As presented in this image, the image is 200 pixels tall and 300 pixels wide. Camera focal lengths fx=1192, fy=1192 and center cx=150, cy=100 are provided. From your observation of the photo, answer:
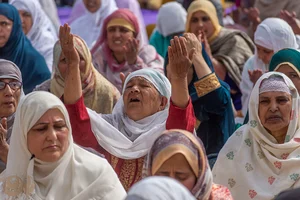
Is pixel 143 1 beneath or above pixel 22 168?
beneath

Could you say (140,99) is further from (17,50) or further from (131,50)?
(17,50)

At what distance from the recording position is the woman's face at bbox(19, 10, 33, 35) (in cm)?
1099

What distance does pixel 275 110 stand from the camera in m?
7.23

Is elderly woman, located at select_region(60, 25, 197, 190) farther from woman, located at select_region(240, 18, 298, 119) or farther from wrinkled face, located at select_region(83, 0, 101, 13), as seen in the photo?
wrinkled face, located at select_region(83, 0, 101, 13)

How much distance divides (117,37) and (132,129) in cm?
255

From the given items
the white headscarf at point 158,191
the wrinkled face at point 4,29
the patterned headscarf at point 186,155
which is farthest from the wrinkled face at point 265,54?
the white headscarf at point 158,191

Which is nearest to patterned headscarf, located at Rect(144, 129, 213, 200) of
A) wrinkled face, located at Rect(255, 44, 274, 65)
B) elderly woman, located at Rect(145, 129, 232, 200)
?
elderly woman, located at Rect(145, 129, 232, 200)

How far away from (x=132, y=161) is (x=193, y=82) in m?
1.09

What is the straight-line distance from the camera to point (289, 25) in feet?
32.9

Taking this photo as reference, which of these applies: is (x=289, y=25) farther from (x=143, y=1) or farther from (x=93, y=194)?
(x=143, y=1)

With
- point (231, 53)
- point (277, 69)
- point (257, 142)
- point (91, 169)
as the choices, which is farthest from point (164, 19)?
point (91, 169)

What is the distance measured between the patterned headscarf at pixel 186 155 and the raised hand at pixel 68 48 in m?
1.56

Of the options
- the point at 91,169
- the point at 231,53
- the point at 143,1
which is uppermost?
the point at 91,169

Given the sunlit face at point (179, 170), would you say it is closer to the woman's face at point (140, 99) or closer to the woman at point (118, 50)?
the woman's face at point (140, 99)
